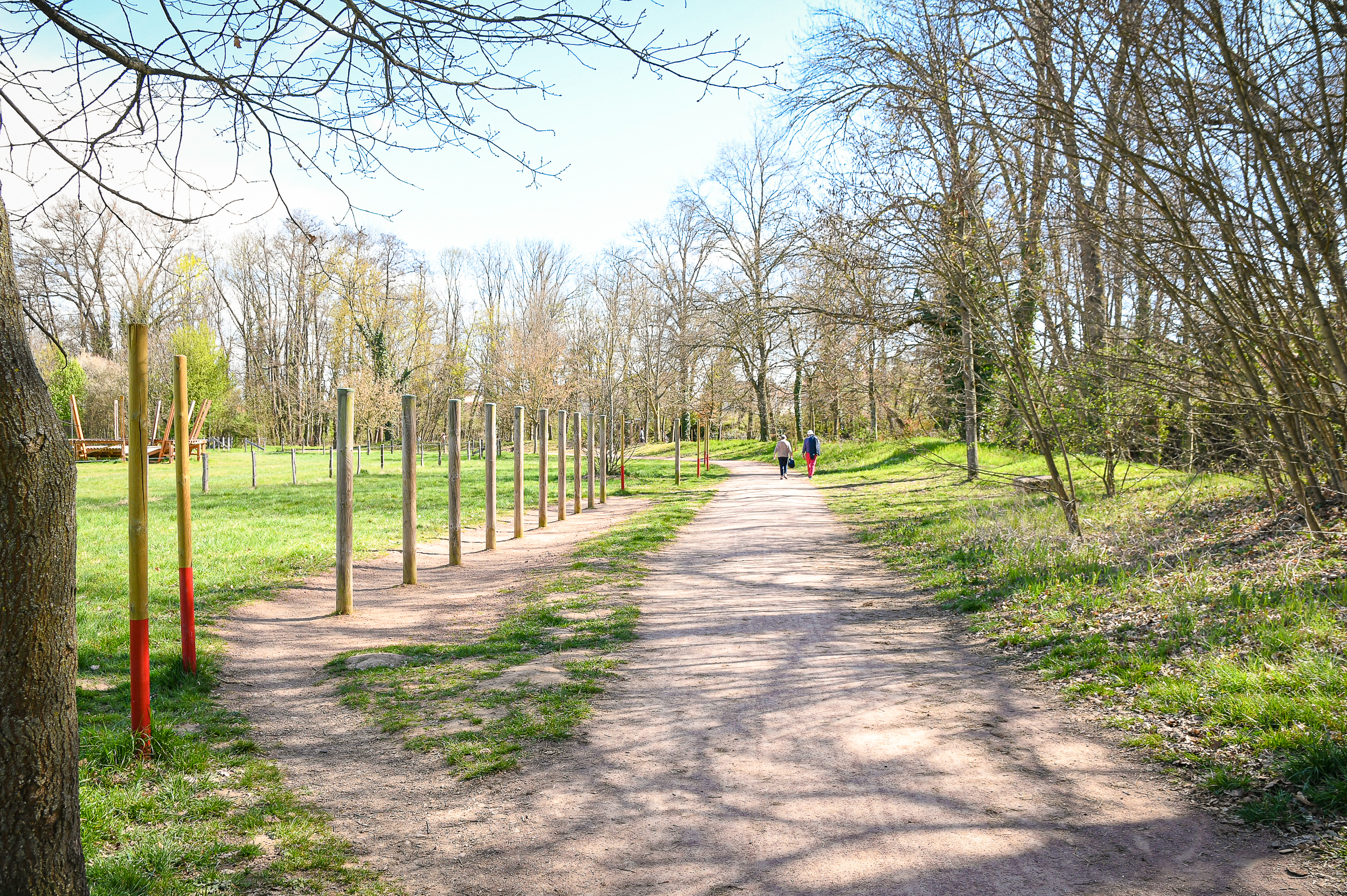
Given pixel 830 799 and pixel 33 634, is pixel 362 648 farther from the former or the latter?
pixel 33 634

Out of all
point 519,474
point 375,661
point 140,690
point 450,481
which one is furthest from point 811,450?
point 140,690

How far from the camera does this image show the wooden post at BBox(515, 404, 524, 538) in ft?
44.3

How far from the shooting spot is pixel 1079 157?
600cm

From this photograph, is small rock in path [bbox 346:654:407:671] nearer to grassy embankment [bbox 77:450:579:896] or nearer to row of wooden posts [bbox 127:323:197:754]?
grassy embankment [bbox 77:450:579:896]

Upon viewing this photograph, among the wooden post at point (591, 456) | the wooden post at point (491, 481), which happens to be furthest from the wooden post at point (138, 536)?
the wooden post at point (591, 456)

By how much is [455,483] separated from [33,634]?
323 inches

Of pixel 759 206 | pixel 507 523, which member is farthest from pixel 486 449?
pixel 759 206

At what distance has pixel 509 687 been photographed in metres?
5.54

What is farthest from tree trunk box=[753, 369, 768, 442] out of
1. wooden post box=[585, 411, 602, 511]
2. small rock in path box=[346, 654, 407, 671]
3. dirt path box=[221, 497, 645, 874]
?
small rock in path box=[346, 654, 407, 671]

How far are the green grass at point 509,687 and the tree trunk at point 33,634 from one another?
76.8 inches

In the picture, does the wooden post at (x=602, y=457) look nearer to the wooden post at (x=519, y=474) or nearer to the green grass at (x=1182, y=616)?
the wooden post at (x=519, y=474)

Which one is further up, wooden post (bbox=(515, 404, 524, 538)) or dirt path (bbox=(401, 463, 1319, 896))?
wooden post (bbox=(515, 404, 524, 538))

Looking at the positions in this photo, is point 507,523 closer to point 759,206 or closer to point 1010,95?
point 1010,95

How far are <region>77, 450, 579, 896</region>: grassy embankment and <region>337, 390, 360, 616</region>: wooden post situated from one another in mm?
1065
